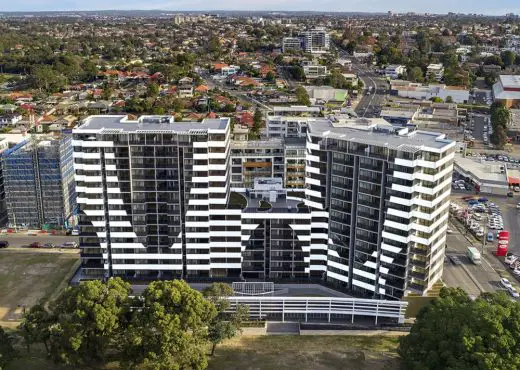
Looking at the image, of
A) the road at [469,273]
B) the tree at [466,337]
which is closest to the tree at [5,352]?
the tree at [466,337]

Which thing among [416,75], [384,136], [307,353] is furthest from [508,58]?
[307,353]

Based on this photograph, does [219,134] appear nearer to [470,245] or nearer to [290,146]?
[290,146]

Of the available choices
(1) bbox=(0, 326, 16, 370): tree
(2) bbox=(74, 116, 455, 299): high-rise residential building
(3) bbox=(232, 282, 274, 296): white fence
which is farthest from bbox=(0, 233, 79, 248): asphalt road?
(1) bbox=(0, 326, 16, 370): tree

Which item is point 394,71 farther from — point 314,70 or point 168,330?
point 168,330

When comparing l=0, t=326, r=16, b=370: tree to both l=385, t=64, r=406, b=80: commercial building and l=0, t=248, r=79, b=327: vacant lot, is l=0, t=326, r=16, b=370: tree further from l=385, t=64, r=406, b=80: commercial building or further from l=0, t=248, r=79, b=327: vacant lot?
l=385, t=64, r=406, b=80: commercial building

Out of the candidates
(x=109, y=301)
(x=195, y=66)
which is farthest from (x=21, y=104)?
(x=109, y=301)

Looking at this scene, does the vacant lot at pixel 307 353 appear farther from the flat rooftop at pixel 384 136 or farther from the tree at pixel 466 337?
the flat rooftop at pixel 384 136
